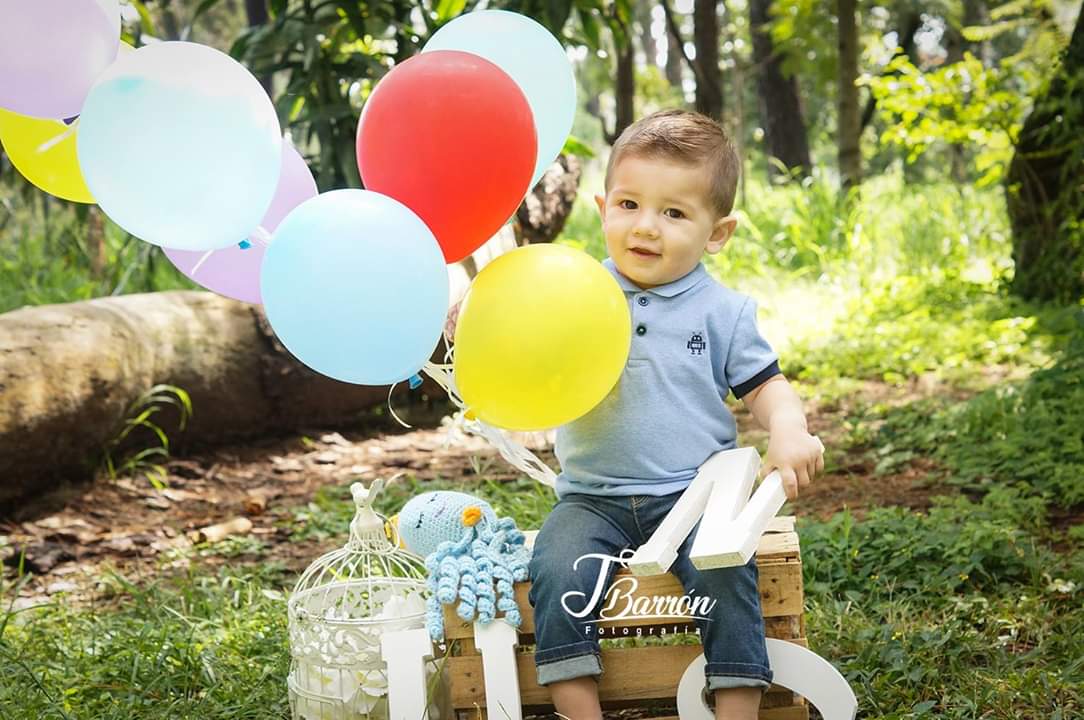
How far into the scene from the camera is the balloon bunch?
5.39 feet

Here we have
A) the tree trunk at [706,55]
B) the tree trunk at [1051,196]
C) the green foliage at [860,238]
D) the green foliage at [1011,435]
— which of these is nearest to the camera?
the green foliage at [1011,435]

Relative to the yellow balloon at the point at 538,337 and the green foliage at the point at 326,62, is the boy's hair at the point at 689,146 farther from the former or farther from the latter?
the green foliage at the point at 326,62

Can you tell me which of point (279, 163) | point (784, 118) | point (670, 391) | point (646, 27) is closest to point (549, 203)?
point (670, 391)

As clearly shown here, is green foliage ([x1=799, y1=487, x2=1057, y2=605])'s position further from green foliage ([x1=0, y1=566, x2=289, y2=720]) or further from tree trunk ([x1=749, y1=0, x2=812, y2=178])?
tree trunk ([x1=749, y1=0, x2=812, y2=178])

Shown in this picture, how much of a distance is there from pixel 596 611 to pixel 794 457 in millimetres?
422

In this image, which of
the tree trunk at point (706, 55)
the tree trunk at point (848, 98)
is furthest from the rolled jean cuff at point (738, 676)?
the tree trunk at point (848, 98)

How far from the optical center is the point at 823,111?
60.6 ft

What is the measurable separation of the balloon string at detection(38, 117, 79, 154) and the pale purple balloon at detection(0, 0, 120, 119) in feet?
0.50

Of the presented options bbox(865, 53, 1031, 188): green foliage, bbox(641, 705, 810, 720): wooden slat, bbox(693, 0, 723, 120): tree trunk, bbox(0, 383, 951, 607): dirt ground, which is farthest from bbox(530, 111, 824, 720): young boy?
bbox(693, 0, 723, 120): tree trunk

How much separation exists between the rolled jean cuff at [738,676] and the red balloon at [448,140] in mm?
839

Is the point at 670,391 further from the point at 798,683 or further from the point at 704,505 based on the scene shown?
the point at 798,683

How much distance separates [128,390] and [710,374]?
253 cm

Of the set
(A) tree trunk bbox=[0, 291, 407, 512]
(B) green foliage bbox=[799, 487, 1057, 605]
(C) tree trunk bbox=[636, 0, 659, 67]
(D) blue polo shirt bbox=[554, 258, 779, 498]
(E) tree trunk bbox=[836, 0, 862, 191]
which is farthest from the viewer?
(C) tree trunk bbox=[636, 0, 659, 67]

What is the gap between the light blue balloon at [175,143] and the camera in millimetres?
1709
